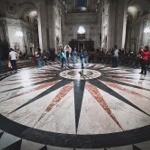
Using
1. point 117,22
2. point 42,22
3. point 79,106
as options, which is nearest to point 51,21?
point 42,22

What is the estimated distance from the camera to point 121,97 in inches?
176

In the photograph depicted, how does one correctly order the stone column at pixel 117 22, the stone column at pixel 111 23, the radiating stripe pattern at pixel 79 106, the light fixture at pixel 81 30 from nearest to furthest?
the radiating stripe pattern at pixel 79 106, the stone column at pixel 117 22, the stone column at pixel 111 23, the light fixture at pixel 81 30

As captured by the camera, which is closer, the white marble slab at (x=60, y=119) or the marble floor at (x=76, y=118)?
the marble floor at (x=76, y=118)

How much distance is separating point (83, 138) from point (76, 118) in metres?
0.71

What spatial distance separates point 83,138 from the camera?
105 inches

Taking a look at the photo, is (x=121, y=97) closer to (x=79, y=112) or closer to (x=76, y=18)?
(x=79, y=112)

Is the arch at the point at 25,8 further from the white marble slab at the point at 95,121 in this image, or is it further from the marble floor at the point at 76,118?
the white marble slab at the point at 95,121

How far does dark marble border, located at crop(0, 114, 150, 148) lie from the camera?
8.33 ft

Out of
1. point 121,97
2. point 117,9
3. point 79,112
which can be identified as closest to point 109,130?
point 79,112

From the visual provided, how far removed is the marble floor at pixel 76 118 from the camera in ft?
8.42

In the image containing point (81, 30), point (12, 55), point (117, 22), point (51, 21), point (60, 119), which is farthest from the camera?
point (81, 30)

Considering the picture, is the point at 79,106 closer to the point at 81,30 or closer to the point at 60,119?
the point at 60,119

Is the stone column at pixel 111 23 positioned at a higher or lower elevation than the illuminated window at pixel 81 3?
lower

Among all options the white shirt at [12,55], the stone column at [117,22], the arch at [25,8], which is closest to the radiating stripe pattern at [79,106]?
the white shirt at [12,55]
